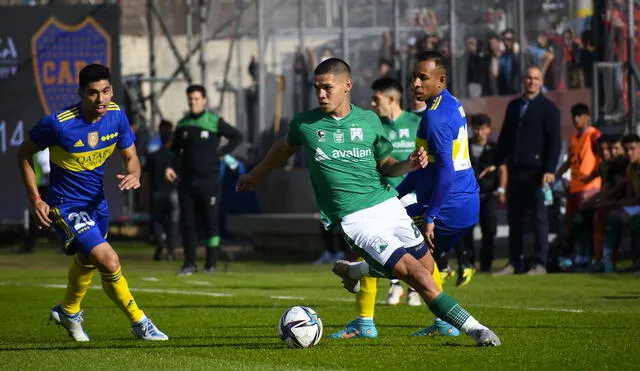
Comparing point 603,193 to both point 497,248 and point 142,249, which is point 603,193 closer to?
point 497,248

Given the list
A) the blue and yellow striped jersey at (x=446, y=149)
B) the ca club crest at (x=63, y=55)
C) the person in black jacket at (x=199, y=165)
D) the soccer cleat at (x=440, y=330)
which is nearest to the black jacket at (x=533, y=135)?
the person in black jacket at (x=199, y=165)

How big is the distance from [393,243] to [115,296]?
2.35 meters

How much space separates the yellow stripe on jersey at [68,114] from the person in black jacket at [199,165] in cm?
789

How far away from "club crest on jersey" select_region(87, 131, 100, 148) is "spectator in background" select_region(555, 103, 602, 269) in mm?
9338

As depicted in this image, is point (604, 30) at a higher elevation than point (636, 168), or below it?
higher

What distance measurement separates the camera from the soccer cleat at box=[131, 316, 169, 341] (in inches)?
403

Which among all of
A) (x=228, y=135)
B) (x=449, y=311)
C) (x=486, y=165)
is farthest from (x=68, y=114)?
(x=486, y=165)

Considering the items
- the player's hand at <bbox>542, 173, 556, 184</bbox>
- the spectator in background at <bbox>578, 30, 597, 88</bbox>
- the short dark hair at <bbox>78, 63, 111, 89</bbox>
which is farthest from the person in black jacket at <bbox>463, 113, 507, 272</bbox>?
the short dark hair at <bbox>78, 63, 111, 89</bbox>

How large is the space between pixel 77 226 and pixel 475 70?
12.7m

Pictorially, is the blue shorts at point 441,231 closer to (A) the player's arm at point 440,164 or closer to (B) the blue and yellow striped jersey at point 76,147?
(A) the player's arm at point 440,164

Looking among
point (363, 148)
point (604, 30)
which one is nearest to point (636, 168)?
point (604, 30)

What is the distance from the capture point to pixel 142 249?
1030 inches

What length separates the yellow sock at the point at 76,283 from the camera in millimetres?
10547

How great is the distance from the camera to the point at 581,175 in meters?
18.6
